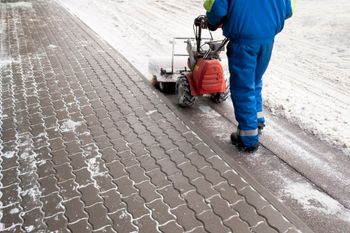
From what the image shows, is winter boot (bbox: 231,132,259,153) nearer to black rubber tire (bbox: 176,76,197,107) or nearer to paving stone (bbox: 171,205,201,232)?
black rubber tire (bbox: 176,76,197,107)

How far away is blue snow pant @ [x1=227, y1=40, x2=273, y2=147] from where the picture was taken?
3.27 metres

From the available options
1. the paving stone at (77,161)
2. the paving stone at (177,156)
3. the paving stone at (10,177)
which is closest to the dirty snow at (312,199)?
the paving stone at (177,156)

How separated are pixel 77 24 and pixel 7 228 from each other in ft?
22.8

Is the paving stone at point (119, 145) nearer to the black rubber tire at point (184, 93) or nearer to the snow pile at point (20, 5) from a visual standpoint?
the black rubber tire at point (184, 93)

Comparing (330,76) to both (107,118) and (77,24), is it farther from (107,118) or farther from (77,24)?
(77,24)

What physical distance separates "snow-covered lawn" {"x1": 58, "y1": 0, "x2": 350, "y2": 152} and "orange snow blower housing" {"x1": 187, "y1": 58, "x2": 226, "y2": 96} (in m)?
0.96

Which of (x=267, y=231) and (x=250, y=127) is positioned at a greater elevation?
(x=250, y=127)

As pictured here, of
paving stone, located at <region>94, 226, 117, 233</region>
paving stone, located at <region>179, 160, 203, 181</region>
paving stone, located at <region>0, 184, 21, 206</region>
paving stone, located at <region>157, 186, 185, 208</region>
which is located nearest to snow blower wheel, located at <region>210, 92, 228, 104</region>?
paving stone, located at <region>179, 160, 203, 181</region>

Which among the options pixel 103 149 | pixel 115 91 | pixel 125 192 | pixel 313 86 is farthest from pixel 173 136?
pixel 313 86

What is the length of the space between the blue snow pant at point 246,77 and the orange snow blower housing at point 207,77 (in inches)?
19.8

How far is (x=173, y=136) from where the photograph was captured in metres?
3.84

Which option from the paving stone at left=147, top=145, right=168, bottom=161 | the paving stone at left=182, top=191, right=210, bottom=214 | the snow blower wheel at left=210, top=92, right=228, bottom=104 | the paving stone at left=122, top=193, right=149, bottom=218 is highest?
the snow blower wheel at left=210, top=92, right=228, bottom=104

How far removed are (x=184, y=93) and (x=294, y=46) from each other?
11.7 feet

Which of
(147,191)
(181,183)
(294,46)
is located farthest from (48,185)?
(294,46)
